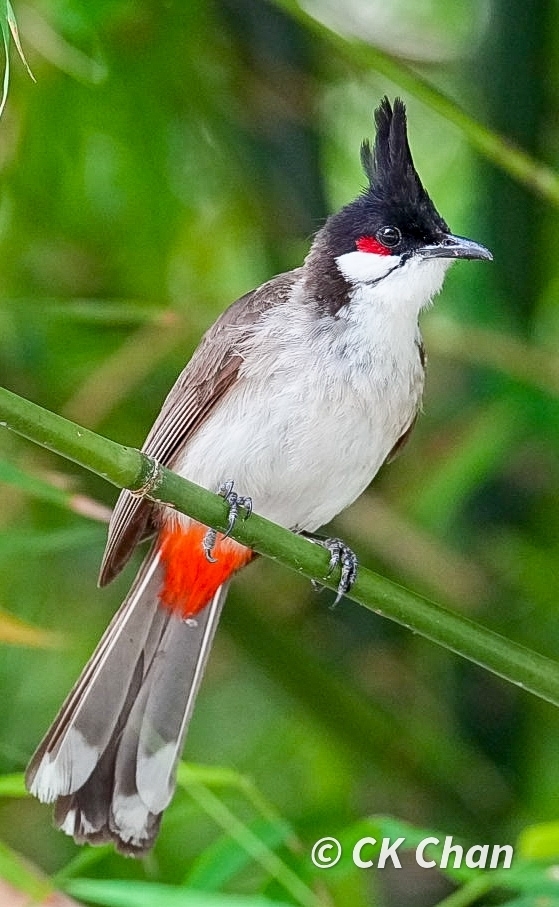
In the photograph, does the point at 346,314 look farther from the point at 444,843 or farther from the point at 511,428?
the point at 444,843

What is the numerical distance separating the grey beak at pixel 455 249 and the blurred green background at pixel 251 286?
463 mm

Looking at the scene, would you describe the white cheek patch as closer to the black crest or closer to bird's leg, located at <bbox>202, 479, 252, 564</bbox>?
the black crest

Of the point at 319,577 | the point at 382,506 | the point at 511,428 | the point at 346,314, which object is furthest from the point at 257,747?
the point at 319,577

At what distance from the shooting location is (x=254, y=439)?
94.6 inches

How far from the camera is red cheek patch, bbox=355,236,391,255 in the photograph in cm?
244

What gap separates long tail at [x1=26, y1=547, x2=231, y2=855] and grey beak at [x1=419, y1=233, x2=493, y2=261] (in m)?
0.73

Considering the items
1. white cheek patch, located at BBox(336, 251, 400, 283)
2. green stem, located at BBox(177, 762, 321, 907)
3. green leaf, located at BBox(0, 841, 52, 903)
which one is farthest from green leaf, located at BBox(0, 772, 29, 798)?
white cheek patch, located at BBox(336, 251, 400, 283)

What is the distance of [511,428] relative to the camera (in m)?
2.94

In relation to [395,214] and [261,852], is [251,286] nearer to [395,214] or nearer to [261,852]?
[395,214]

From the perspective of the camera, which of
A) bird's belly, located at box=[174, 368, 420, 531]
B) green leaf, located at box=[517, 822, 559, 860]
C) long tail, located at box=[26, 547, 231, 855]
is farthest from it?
bird's belly, located at box=[174, 368, 420, 531]

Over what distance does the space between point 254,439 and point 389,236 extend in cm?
43

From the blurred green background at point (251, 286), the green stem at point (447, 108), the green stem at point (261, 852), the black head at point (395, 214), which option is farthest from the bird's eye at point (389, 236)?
the green stem at point (261, 852)

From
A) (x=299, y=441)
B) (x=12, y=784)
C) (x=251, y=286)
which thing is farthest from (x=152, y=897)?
(x=251, y=286)

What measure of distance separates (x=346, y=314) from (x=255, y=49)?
39.9 inches
